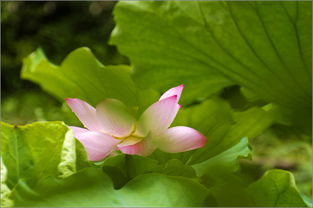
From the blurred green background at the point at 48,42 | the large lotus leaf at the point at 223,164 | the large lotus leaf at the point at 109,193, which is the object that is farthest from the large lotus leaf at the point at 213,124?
the blurred green background at the point at 48,42

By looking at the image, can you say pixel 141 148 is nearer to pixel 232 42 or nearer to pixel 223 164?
pixel 223 164

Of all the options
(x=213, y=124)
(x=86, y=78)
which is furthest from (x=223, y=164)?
(x=86, y=78)

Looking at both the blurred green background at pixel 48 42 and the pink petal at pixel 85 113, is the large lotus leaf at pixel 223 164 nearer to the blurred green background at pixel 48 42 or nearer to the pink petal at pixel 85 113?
the pink petal at pixel 85 113

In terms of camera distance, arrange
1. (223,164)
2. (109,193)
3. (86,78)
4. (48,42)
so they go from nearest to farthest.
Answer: (109,193) < (223,164) < (86,78) < (48,42)

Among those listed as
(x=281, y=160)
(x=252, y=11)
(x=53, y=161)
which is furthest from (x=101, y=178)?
(x=281, y=160)

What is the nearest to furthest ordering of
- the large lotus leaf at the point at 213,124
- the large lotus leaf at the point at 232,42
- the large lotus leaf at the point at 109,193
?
the large lotus leaf at the point at 109,193
the large lotus leaf at the point at 213,124
the large lotus leaf at the point at 232,42

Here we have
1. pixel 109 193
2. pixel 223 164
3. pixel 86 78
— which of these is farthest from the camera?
pixel 86 78

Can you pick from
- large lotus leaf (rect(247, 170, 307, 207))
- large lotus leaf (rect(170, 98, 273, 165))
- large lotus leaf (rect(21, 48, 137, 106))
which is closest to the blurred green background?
large lotus leaf (rect(21, 48, 137, 106))
